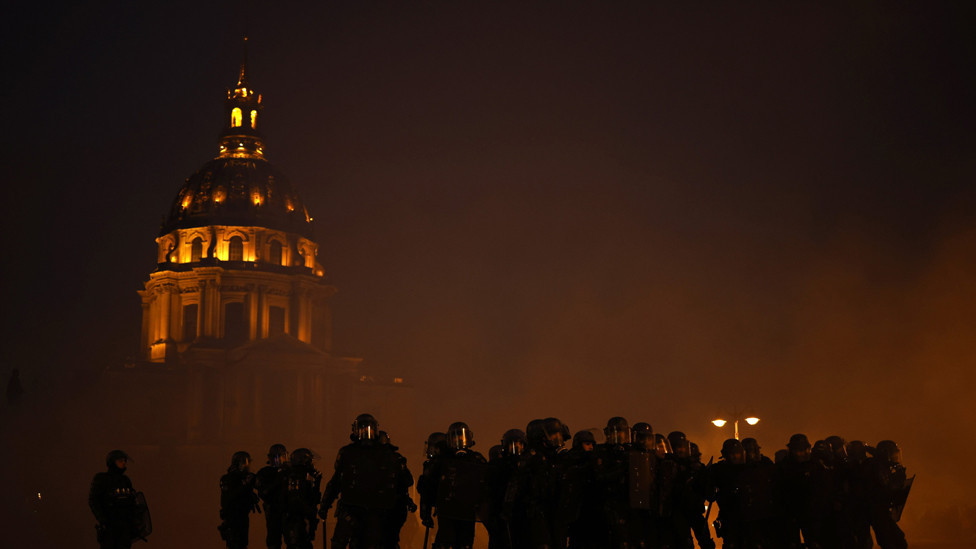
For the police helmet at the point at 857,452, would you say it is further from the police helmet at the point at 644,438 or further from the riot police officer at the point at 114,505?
the riot police officer at the point at 114,505

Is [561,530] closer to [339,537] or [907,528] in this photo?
[339,537]

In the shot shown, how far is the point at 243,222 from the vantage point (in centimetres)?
8931

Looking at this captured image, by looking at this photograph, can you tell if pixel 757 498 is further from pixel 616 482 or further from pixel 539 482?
pixel 539 482

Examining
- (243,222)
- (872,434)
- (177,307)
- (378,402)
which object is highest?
(243,222)

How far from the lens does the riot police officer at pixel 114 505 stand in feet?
53.1

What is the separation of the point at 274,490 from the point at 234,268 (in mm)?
71228

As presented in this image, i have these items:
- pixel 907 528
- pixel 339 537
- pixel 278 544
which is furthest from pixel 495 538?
pixel 907 528

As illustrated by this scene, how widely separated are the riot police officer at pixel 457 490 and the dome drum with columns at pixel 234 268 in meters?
69.8

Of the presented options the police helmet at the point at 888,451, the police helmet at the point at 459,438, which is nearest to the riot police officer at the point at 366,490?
the police helmet at the point at 459,438

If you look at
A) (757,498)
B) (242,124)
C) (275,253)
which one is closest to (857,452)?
(757,498)

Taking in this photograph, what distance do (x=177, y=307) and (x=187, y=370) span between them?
28.9ft

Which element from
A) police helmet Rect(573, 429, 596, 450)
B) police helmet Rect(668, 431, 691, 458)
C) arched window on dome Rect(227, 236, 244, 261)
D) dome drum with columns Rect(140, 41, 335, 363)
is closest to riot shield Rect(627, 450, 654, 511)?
police helmet Rect(573, 429, 596, 450)

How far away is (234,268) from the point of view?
285 feet

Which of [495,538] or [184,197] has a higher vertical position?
[184,197]
